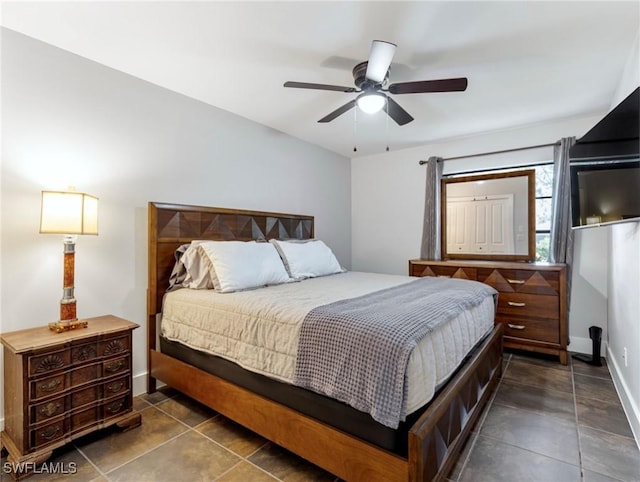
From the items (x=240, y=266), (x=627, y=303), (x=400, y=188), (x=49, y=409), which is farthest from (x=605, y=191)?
(x=49, y=409)

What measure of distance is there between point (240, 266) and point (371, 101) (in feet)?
5.17

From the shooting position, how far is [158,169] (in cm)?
276

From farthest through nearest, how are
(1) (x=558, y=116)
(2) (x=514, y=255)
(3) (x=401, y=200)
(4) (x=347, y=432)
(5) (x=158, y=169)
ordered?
(3) (x=401, y=200) → (2) (x=514, y=255) → (1) (x=558, y=116) → (5) (x=158, y=169) → (4) (x=347, y=432)

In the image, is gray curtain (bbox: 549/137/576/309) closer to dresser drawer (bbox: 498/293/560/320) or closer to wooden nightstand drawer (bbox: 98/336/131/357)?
dresser drawer (bbox: 498/293/560/320)

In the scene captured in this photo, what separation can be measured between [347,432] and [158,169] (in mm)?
2459

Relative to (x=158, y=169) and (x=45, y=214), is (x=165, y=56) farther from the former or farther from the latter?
(x=45, y=214)

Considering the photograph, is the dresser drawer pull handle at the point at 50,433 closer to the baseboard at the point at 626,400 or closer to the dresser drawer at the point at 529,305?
the baseboard at the point at 626,400

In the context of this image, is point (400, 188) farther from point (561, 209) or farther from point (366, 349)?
point (366, 349)

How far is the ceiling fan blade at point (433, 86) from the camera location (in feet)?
6.75

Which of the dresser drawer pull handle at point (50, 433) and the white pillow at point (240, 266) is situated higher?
the white pillow at point (240, 266)

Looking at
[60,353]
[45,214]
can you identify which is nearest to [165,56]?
[45,214]

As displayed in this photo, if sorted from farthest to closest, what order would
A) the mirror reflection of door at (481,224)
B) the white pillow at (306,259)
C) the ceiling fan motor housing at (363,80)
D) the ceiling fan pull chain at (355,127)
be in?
the mirror reflection of door at (481,224) < the ceiling fan pull chain at (355,127) < the white pillow at (306,259) < the ceiling fan motor housing at (363,80)

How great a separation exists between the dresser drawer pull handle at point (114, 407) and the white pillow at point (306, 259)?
1562 mm

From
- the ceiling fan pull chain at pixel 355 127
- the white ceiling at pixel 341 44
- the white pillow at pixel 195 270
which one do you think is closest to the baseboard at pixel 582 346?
the white ceiling at pixel 341 44
